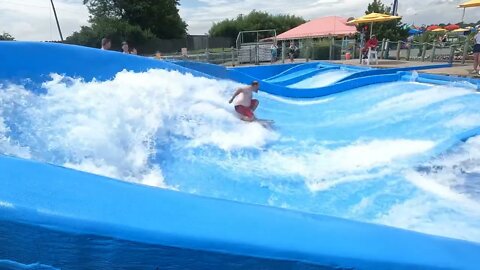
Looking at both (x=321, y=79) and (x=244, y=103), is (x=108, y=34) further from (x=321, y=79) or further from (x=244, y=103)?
(x=244, y=103)

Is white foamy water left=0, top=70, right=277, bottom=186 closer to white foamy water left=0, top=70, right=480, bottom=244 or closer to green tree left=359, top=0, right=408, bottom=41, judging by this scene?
white foamy water left=0, top=70, right=480, bottom=244

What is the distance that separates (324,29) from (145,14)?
19.6 meters

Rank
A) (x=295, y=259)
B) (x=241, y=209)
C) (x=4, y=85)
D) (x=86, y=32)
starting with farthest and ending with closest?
(x=86, y=32)
(x=4, y=85)
(x=241, y=209)
(x=295, y=259)

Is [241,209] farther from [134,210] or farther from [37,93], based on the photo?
[37,93]

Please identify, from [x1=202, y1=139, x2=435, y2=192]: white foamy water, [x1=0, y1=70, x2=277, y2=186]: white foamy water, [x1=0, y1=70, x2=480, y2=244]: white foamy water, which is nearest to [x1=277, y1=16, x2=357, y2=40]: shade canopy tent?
[x1=0, y1=70, x2=480, y2=244]: white foamy water

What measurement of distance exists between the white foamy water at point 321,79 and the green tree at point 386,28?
1067cm

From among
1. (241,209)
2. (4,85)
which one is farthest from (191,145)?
(241,209)

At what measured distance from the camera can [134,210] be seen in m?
1.32

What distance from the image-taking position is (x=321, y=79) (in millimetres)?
11812

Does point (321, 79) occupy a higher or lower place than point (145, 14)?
lower

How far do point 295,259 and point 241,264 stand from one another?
17cm

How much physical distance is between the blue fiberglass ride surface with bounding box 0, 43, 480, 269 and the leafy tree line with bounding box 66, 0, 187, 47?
25.6 metres

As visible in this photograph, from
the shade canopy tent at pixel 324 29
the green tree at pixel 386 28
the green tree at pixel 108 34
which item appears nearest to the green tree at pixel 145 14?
the green tree at pixel 108 34

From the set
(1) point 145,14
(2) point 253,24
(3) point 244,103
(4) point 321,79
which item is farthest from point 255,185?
(2) point 253,24
